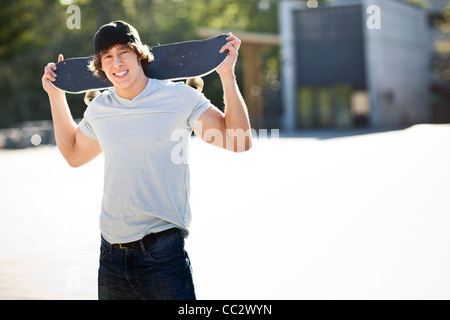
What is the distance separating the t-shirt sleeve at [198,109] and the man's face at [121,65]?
0.27 m

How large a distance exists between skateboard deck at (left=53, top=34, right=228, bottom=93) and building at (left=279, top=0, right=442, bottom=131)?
34906mm

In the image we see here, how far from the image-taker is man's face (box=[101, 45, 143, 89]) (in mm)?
2658

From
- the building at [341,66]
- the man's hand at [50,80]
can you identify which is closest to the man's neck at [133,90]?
the man's hand at [50,80]

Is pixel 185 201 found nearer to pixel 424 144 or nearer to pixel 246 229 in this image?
pixel 246 229

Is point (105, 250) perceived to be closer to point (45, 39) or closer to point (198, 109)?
point (198, 109)

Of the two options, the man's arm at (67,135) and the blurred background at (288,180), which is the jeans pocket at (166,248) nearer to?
the man's arm at (67,135)

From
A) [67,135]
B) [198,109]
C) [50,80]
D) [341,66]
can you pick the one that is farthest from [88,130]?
[341,66]

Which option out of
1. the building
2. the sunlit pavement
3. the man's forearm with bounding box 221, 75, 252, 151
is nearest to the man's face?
the man's forearm with bounding box 221, 75, 252, 151

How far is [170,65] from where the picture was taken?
2832 millimetres

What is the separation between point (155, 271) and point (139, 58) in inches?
32.8

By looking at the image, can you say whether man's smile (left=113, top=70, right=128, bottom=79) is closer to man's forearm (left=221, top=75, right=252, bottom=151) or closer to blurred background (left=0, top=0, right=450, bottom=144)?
man's forearm (left=221, top=75, right=252, bottom=151)

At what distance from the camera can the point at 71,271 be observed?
5891 millimetres
